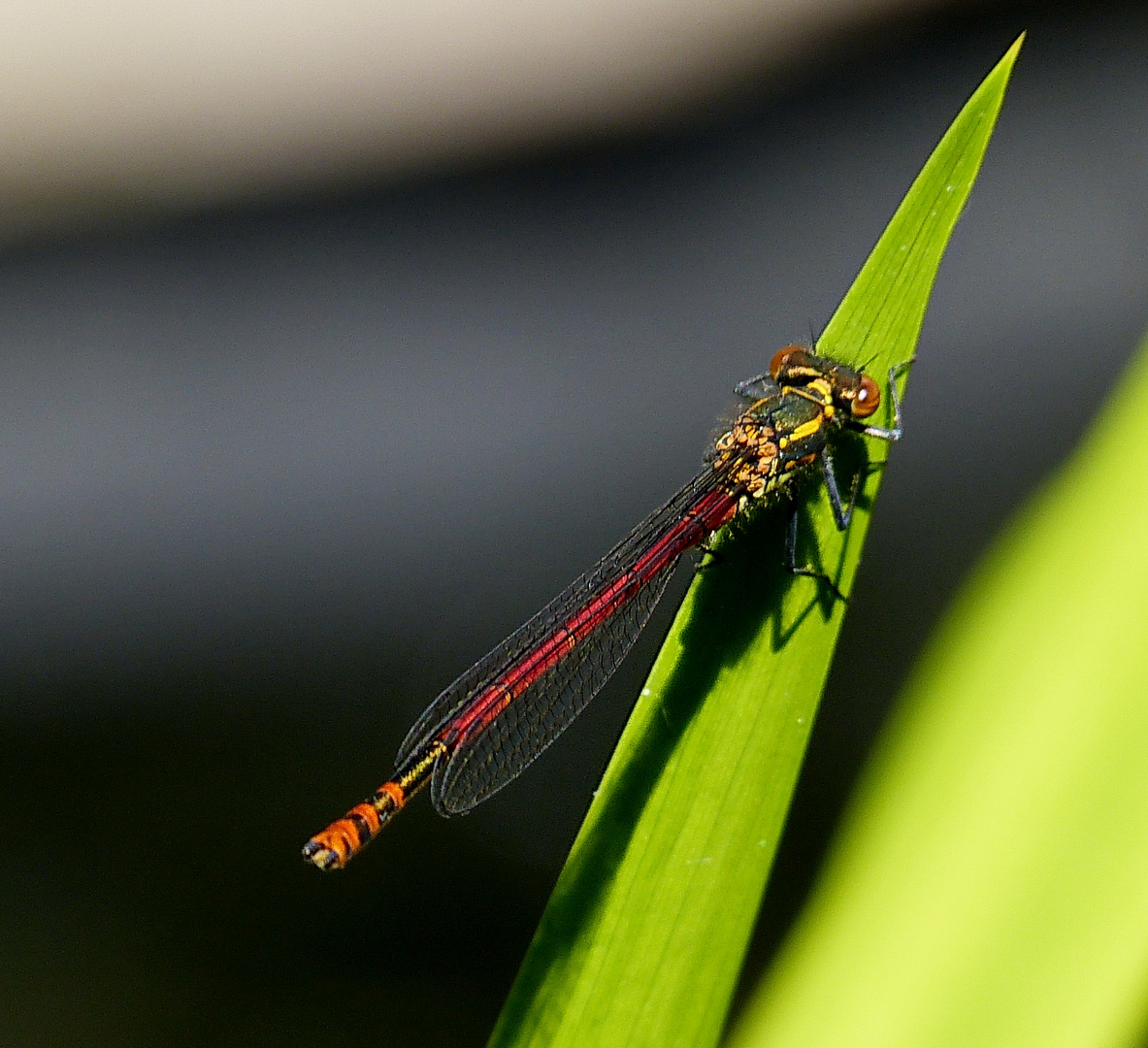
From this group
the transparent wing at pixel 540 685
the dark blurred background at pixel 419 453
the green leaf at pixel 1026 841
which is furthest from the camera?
the dark blurred background at pixel 419 453

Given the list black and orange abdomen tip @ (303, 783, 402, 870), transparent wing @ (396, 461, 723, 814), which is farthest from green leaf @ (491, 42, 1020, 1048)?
transparent wing @ (396, 461, 723, 814)

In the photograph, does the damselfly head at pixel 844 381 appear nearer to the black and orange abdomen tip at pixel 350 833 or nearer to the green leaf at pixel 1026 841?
the green leaf at pixel 1026 841

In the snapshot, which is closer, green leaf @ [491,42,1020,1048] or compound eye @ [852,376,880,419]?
green leaf @ [491,42,1020,1048]

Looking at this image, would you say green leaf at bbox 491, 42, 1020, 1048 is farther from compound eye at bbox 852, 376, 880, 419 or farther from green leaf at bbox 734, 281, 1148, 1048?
compound eye at bbox 852, 376, 880, 419

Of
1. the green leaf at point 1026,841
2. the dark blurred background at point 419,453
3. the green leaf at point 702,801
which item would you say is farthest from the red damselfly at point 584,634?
the dark blurred background at point 419,453

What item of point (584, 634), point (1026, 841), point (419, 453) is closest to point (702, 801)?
point (1026, 841)

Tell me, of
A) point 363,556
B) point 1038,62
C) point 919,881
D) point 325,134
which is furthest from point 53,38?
point 919,881

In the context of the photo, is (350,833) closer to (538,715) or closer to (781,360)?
(538,715)
